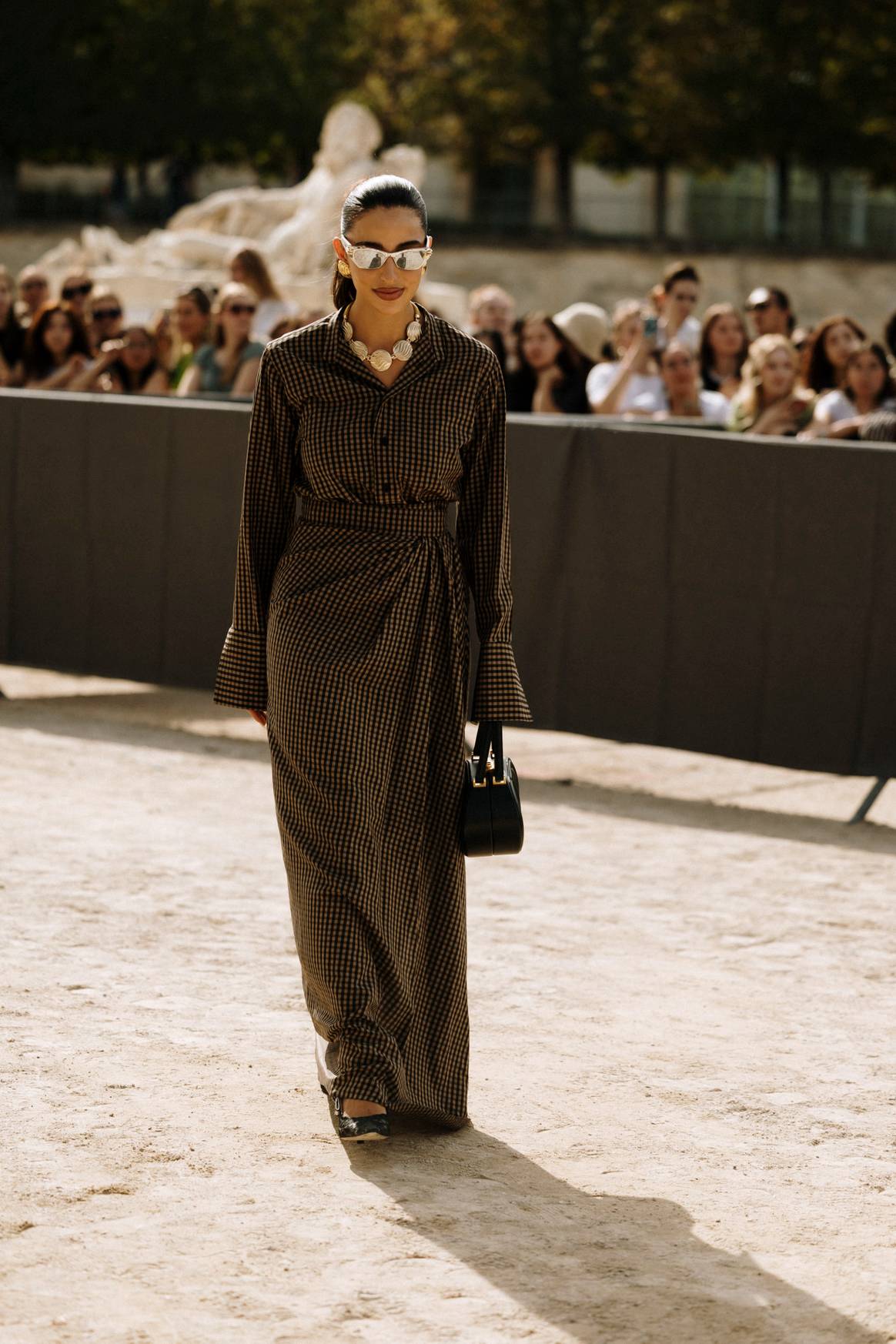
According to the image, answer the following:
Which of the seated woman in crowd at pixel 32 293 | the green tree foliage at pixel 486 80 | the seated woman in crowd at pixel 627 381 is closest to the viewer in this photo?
the seated woman in crowd at pixel 627 381

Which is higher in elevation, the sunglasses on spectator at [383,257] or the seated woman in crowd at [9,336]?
the sunglasses on spectator at [383,257]

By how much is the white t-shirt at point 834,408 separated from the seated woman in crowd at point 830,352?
37 cm

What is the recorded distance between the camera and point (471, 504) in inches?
192

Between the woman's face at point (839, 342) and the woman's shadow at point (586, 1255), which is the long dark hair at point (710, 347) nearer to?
the woman's face at point (839, 342)

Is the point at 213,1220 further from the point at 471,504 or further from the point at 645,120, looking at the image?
the point at 645,120

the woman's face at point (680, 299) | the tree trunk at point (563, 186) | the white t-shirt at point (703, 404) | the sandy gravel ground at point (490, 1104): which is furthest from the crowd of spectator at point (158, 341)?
the tree trunk at point (563, 186)

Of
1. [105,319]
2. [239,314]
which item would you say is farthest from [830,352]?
[105,319]

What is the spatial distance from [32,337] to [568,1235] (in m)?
9.86

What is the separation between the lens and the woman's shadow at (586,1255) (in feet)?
12.8

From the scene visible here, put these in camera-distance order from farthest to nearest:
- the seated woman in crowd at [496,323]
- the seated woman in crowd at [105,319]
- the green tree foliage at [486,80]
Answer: the green tree foliage at [486,80]
the seated woman in crowd at [105,319]
the seated woman in crowd at [496,323]

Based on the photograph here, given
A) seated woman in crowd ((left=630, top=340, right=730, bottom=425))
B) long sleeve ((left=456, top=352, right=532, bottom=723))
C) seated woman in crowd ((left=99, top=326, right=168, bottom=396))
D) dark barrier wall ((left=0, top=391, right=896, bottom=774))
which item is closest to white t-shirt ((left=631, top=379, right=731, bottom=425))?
seated woman in crowd ((left=630, top=340, right=730, bottom=425))

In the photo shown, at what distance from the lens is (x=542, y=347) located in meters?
12.1

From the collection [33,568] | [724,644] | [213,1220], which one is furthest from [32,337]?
[213,1220]

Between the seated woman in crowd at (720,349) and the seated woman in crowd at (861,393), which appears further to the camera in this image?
the seated woman in crowd at (720,349)
